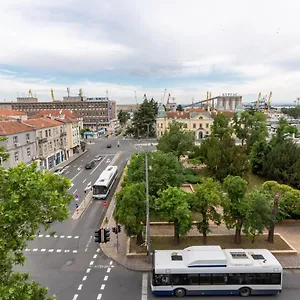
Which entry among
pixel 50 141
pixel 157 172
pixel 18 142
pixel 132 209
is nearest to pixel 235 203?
pixel 157 172

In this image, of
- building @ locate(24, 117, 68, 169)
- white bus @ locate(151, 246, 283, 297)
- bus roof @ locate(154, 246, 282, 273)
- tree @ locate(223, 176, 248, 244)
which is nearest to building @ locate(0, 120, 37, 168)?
building @ locate(24, 117, 68, 169)

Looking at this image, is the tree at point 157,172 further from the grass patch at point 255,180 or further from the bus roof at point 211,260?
the grass patch at point 255,180

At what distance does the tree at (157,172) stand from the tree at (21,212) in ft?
46.9

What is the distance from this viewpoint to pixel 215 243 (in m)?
23.1

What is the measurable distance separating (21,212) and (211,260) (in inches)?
464

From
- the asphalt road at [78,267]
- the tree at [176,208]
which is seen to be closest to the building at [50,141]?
the asphalt road at [78,267]

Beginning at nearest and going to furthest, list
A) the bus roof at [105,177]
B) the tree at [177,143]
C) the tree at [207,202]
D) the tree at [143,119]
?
the tree at [207,202]
the bus roof at [105,177]
the tree at [177,143]
the tree at [143,119]

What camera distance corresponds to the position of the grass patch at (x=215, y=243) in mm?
22359

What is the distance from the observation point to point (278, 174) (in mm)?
37719

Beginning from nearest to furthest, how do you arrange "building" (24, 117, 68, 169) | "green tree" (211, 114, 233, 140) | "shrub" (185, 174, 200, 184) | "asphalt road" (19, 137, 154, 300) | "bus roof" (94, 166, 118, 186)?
"asphalt road" (19, 137, 154, 300) → "bus roof" (94, 166, 118, 186) → "shrub" (185, 174, 200, 184) → "building" (24, 117, 68, 169) → "green tree" (211, 114, 233, 140)

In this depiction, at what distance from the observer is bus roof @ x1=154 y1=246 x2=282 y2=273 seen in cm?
1702

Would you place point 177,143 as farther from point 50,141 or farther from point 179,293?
point 179,293

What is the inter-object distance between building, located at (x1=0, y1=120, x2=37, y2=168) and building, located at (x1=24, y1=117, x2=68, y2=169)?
1.70m

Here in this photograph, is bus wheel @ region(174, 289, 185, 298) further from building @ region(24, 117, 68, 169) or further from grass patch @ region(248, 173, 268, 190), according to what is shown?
building @ region(24, 117, 68, 169)
